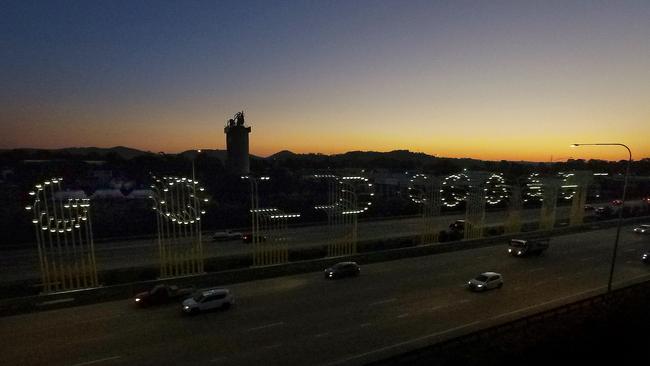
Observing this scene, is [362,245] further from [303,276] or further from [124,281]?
[124,281]

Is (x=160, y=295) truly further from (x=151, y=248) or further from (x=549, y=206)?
(x=549, y=206)

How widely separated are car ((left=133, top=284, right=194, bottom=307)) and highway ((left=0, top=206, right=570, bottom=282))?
6045 mm

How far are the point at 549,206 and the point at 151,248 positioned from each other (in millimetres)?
35174

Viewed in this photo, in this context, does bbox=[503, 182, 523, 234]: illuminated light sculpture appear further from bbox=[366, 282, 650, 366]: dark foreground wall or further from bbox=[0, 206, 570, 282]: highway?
bbox=[366, 282, 650, 366]: dark foreground wall

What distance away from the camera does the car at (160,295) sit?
58.6 feet

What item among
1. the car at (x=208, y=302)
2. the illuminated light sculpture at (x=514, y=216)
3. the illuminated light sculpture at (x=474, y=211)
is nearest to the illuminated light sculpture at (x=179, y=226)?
the car at (x=208, y=302)

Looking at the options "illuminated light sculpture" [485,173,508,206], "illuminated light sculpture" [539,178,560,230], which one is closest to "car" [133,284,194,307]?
"illuminated light sculpture" [485,173,508,206]

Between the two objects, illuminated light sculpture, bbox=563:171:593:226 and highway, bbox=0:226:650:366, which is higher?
illuminated light sculpture, bbox=563:171:593:226

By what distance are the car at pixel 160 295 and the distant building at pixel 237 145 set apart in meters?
38.8

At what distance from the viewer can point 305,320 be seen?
1634 centimetres

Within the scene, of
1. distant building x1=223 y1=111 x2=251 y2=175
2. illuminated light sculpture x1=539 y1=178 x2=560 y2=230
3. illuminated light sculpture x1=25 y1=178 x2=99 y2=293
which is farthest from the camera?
Answer: distant building x1=223 y1=111 x2=251 y2=175

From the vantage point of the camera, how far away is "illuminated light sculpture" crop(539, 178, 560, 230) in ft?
120

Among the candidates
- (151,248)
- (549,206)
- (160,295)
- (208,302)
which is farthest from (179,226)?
(549,206)

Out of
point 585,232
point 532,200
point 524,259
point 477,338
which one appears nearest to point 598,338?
point 477,338
